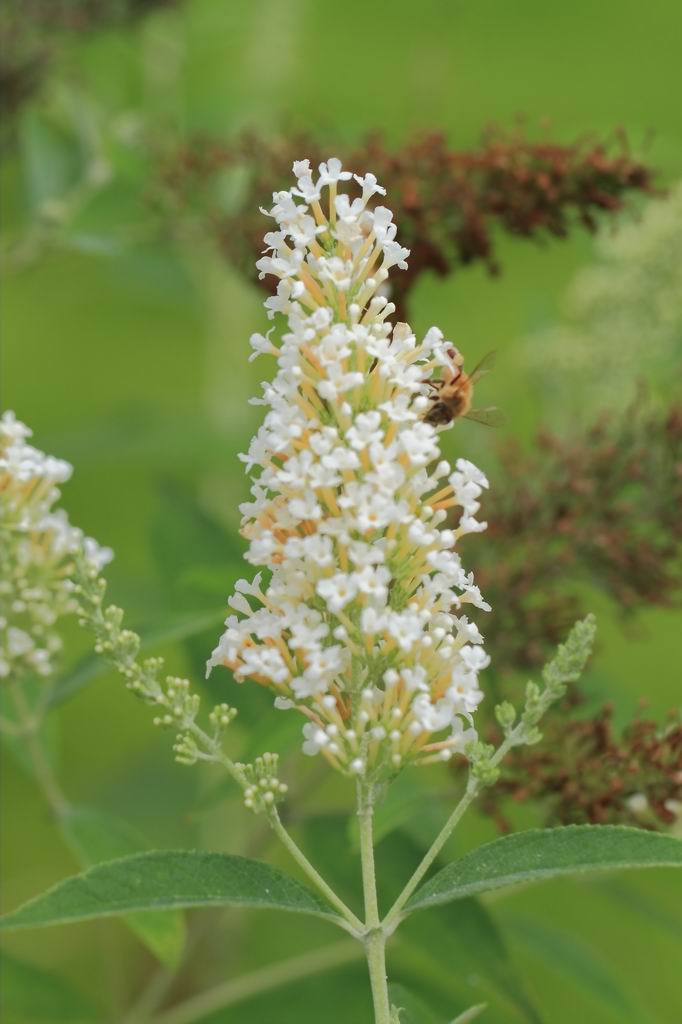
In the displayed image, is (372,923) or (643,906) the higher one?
(643,906)

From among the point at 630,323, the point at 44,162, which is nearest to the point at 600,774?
the point at 630,323

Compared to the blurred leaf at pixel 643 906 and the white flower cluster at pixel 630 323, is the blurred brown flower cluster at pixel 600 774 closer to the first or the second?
the blurred leaf at pixel 643 906

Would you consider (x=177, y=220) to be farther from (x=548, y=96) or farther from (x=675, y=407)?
(x=548, y=96)

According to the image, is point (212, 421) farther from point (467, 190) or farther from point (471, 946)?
point (471, 946)

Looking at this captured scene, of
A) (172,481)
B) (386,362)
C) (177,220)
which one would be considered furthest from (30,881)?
(386,362)

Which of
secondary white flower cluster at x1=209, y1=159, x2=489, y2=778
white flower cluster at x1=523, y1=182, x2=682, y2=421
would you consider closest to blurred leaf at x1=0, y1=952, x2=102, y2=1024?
secondary white flower cluster at x1=209, y1=159, x2=489, y2=778

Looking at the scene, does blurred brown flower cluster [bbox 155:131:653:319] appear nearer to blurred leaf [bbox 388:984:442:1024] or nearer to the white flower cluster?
the white flower cluster

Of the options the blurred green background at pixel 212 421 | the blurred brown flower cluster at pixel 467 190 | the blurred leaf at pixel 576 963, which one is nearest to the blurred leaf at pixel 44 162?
the blurred green background at pixel 212 421
